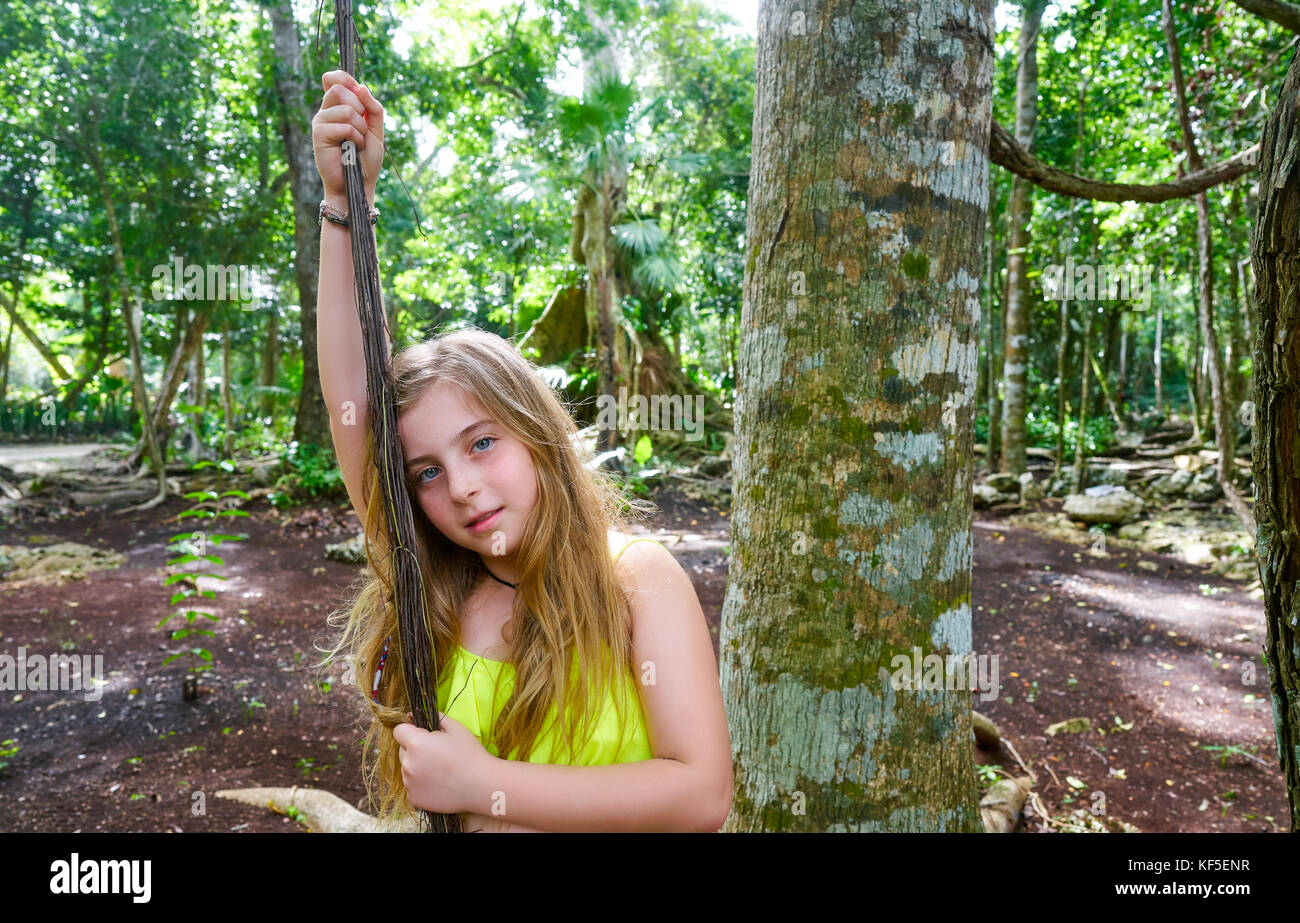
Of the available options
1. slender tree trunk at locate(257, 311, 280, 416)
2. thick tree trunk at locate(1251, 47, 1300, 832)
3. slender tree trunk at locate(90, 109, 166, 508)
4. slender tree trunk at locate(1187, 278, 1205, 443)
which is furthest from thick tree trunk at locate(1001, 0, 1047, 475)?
slender tree trunk at locate(257, 311, 280, 416)

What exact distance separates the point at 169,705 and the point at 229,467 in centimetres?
144

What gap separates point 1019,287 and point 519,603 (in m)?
10.1

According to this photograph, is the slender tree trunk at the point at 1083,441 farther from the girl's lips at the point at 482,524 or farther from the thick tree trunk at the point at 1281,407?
the girl's lips at the point at 482,524

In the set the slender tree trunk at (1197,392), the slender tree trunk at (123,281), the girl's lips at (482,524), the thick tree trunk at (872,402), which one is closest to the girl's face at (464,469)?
the girl's lips at (482,524)

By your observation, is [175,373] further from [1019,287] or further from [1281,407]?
[1281,407]

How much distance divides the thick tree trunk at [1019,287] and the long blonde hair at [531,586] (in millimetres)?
8975

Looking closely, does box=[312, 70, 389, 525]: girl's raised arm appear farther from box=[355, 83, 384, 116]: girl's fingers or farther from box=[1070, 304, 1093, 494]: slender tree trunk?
box=[1070, 304, 1093, 494]: slender tree trunk

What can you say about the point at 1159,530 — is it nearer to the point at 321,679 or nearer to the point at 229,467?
the point at 321,679

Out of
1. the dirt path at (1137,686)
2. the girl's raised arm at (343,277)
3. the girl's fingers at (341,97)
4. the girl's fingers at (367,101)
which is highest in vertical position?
the girl's fingers at (367,101)

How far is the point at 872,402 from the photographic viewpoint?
167 centimetres

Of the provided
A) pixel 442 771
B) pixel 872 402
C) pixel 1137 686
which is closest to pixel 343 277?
pixel 442 771

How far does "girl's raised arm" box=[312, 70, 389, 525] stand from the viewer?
1.04 m

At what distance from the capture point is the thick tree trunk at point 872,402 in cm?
167
